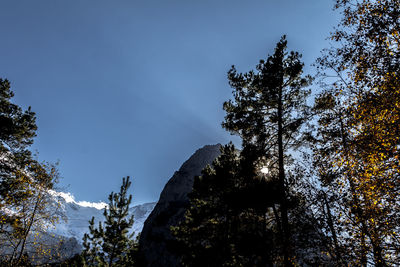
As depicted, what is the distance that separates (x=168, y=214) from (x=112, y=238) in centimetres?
3203

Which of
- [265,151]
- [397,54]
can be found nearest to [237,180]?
[265,151]

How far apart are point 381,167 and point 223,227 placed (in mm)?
11213

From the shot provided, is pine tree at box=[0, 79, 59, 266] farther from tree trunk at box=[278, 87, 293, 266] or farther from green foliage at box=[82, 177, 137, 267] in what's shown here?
tree trunk at box=[278, 87, 293, 266]

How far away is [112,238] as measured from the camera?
645 inches

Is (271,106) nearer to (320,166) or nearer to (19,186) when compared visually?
(320,166)

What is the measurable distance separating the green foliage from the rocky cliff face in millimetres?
17837

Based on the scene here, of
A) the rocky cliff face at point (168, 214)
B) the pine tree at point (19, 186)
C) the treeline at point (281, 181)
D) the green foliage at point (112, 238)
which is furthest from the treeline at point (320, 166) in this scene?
the rocky cliff face at point (168, 214)

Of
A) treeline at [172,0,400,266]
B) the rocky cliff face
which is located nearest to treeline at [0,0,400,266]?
treeline at [172,0,400,266]

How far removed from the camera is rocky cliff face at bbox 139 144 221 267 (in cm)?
3828

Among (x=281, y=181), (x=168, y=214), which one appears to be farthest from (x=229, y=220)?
(x=168, y=214)

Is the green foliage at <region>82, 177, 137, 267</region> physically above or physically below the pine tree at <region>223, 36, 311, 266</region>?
below

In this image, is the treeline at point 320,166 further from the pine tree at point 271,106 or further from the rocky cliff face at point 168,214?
the rocky cliff face at point 168,214

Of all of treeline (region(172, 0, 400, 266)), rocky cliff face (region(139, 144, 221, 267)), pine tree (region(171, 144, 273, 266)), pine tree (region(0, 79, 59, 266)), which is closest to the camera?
treeline (region(172, 0, 400, 266))

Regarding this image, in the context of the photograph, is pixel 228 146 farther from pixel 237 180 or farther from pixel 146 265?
pixel 146 265
